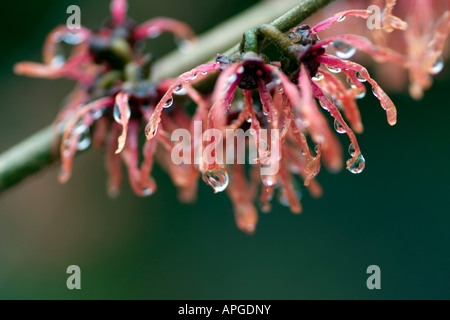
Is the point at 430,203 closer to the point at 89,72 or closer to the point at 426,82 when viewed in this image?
the point at 426,82

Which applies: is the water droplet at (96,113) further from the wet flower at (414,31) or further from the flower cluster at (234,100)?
the wet flower at (414,31)

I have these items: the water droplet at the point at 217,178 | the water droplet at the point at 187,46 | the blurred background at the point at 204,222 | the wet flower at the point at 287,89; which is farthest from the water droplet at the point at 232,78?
the blurred background at the point at 204,222

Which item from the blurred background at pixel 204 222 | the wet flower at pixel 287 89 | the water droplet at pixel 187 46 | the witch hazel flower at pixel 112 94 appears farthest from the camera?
the blurred background at pixel 204 222

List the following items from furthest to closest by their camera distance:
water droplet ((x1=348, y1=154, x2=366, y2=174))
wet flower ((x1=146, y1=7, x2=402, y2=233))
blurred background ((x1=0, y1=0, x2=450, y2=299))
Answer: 1. blurred background ((x1=0, y1=0, x2=450, y2=299))
2. water droplet ((x1=348, y1=154, x2=366, y2=174))
3. wet flower ((x1=146, y1=7, x2=402, y2=233))

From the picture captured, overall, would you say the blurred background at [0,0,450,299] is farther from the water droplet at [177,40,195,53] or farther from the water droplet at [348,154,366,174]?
the water droplet at [348,154,366,174]

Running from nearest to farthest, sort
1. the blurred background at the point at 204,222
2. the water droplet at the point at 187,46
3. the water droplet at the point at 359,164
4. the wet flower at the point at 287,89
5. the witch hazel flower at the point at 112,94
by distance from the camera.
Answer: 1. the wet flower at the point at 287,89
2. the water droplet at the point at 359,164
3. the witch hazel flower at the point at 112,94
4. the water droplet at the point at 187,46
5. the blurred background at the point at 204,222

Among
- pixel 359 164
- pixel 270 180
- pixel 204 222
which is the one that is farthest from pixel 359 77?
pixel 204 222

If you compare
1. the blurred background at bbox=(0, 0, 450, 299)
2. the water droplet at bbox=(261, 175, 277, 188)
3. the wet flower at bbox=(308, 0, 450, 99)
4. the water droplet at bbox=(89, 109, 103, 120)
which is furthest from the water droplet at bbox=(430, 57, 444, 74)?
the blurred background at bbox=(0, 0, 450, 299)
